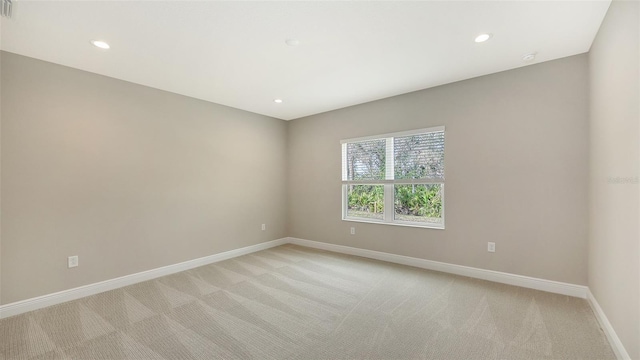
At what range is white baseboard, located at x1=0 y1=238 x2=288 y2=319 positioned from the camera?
2541mm

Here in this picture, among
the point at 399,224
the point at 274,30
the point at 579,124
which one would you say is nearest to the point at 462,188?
the point at 399,224

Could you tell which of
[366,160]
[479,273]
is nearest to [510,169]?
[479,273]

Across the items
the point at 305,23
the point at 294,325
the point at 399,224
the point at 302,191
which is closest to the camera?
the point at 305,23

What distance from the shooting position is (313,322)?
2.36 meters

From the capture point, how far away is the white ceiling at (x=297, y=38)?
78.2 inches

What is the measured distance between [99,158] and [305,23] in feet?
9.34

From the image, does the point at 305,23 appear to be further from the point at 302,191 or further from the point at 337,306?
the point at 302,191

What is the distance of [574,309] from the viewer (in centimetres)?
250

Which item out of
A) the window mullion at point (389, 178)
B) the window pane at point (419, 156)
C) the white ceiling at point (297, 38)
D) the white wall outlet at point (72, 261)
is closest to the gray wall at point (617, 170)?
the white ceiling at point (297, 38)

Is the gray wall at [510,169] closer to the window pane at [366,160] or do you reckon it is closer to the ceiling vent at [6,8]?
the window pane at [366,160]

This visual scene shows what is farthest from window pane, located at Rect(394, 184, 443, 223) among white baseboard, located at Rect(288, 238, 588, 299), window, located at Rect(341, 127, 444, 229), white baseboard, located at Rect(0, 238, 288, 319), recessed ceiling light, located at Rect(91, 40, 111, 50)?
recessed ceiling light, located at Rect(91, 40, 111, 50)

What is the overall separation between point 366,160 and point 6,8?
4.06 metres

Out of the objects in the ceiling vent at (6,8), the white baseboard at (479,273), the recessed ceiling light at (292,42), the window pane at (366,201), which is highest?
the recessed ceiling light at (292,42)

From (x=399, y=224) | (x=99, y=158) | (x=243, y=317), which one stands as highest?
(x=99, y=158)
